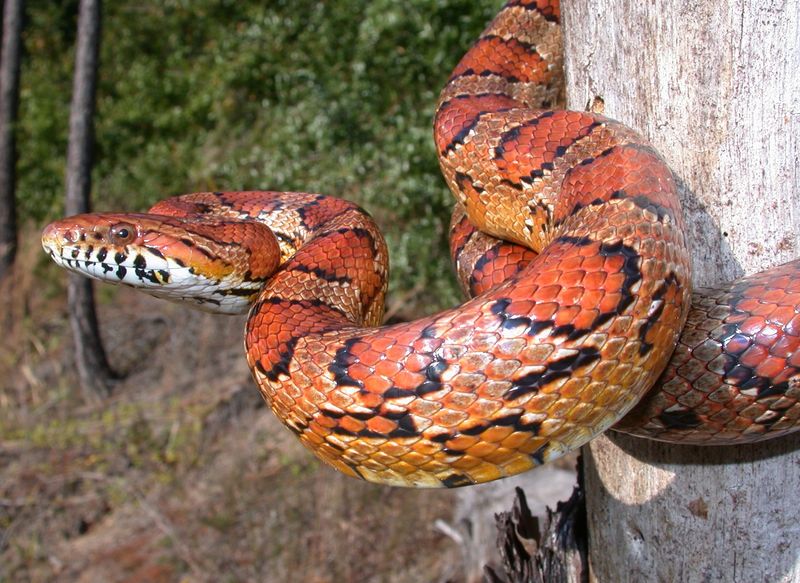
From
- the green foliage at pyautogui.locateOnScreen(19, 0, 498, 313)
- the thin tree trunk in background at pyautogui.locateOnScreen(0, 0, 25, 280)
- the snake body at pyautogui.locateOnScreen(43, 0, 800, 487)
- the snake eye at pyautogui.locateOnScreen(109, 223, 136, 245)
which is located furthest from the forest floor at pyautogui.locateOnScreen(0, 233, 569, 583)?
the snake eye at pyautogui.locateOnScreen(109, 223, 136, 245)

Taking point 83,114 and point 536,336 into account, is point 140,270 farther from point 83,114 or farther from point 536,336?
point 83,114

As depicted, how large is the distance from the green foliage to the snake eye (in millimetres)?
5393

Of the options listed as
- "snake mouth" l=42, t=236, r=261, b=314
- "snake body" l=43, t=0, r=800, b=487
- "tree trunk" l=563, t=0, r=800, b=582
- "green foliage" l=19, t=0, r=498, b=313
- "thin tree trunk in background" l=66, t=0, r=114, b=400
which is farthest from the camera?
"thin tree trunk in background" l=66, t=0, r=114, b=400

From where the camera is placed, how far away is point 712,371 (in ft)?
8.68

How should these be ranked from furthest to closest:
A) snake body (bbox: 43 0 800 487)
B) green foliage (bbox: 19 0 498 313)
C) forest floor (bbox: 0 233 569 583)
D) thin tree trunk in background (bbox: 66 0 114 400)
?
1. thin tree trunk in background (bbox: 66 0 114 400)
2. green foliage (bbox: 19 0 498 313)
3. forest floor (bbox: 0 233 569 583)
4. snake body (bbox: 43 0 800 487)

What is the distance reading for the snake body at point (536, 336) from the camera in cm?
240

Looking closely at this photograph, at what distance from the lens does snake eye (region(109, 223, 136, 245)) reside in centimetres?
337

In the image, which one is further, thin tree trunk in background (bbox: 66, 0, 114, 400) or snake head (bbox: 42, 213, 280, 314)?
thin tree trunk in background (bbox: 66, 0, 114, 400)

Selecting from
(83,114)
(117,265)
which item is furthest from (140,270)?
(83,114)

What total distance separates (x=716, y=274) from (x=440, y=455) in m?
1.13

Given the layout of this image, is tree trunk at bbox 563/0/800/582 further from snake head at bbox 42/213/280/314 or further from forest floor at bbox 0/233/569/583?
forest floor at bbox 0/233/569/583

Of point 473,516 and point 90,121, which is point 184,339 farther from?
point 473,516

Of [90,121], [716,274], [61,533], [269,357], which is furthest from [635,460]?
[90,121]

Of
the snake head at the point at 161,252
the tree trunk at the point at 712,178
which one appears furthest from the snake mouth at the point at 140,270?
the tree trunk at the point at 712,178
